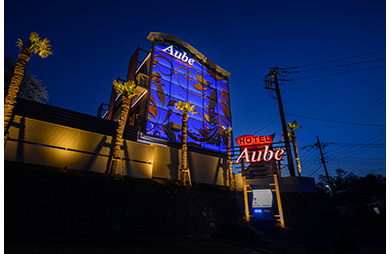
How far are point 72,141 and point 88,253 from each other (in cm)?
1075

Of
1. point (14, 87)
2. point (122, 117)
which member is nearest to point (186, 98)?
point (122, 117)

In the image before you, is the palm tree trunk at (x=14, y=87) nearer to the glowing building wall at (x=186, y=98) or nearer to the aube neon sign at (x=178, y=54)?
the glowing building wall at (x=186, y=98)

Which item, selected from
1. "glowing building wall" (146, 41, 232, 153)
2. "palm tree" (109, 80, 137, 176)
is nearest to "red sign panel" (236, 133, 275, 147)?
"glowing building wall" (146, 41, 232, 153)

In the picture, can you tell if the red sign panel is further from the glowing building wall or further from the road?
the road

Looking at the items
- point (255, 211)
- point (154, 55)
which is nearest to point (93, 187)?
point (255, 211)

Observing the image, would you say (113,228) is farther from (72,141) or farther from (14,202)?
(72,141)

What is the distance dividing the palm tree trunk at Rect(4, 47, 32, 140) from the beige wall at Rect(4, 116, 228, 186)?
1902mm

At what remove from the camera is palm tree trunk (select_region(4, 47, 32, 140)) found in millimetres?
11172

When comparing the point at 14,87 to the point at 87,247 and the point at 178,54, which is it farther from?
the point at 178,54

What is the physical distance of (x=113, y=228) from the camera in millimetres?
10148

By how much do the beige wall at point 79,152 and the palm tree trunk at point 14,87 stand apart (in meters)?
1.90

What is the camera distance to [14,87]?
11781mm

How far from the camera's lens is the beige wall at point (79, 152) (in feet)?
43.9

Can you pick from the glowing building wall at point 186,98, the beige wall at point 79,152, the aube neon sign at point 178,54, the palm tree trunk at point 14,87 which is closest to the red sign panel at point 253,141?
the beige wall at point 79,152
